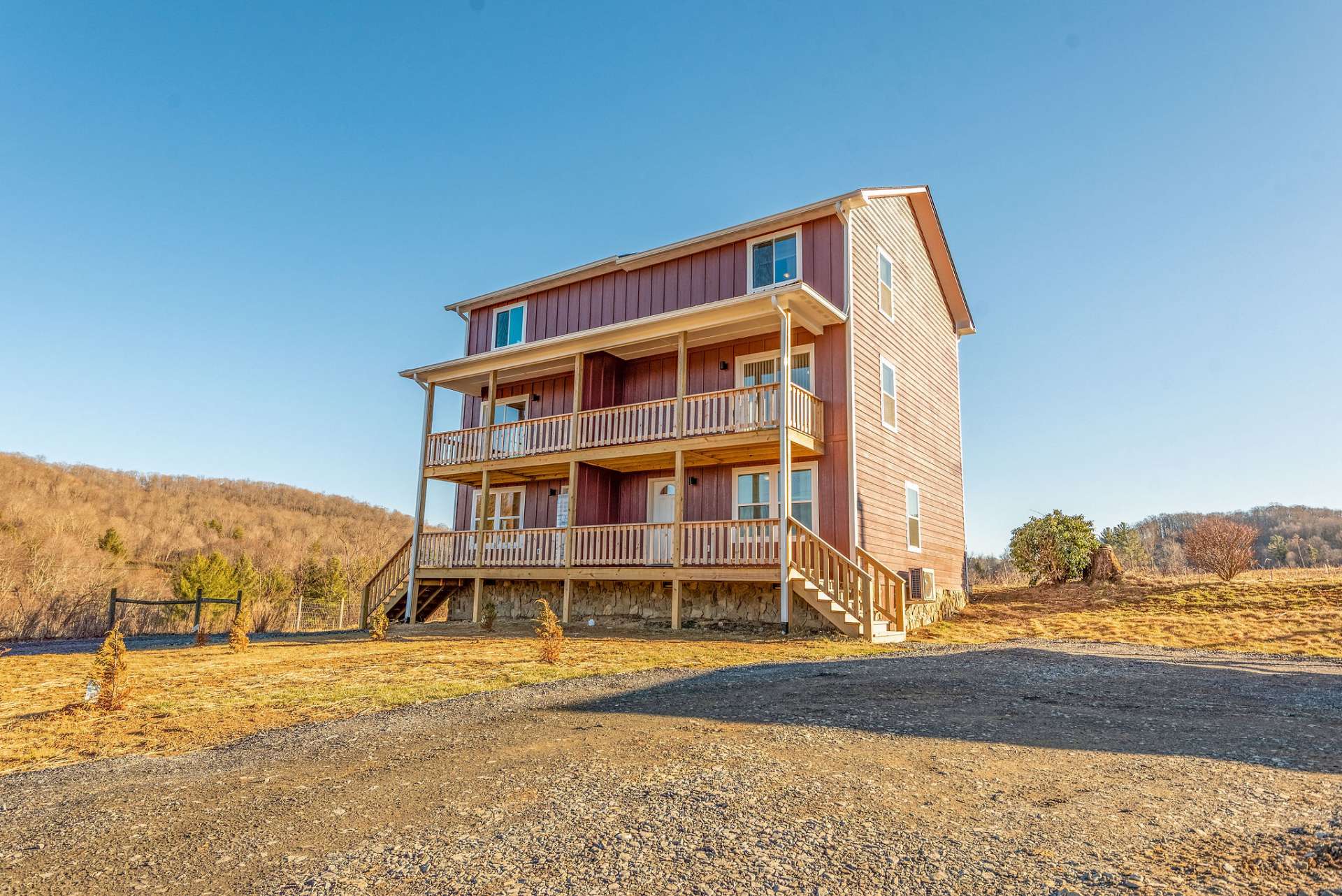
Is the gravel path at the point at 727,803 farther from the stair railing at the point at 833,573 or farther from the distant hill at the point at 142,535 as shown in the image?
the distant hill at the point at 142,535

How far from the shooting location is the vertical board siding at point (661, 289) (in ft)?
56.5

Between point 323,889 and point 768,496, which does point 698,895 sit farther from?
point 768,496

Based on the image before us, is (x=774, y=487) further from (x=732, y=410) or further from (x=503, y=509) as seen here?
(x=503, y=509)

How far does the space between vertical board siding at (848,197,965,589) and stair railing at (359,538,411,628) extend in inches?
477

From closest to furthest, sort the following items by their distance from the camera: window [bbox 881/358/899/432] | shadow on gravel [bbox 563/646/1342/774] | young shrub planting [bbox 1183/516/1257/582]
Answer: shadow on gravel [bbox 563/646/1342/774], window [bbox 881/358/899/432], young shrub planting [bbox 1183/516/1257/582]

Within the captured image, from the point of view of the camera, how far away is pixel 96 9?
61.0ft

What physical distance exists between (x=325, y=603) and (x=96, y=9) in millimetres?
31362

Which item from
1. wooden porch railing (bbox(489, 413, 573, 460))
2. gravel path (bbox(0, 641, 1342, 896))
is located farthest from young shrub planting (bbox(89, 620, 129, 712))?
wooden porch railing (bbox(489, 413, 573, 460))

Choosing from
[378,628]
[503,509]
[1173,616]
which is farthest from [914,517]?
[378,628]

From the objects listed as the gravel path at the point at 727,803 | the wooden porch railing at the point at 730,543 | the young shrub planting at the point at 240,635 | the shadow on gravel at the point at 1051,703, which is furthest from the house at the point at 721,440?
the gravel path at the point at 727,803

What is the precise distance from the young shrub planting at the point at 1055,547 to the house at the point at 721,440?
2.81m

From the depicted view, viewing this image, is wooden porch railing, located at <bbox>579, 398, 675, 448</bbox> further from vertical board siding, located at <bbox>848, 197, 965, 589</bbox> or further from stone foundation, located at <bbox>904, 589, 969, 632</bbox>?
stone foundation, located at <bbox>904, 589, 969, 632</bbox>

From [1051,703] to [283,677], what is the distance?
28.7ft

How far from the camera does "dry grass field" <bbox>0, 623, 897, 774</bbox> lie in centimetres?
638
